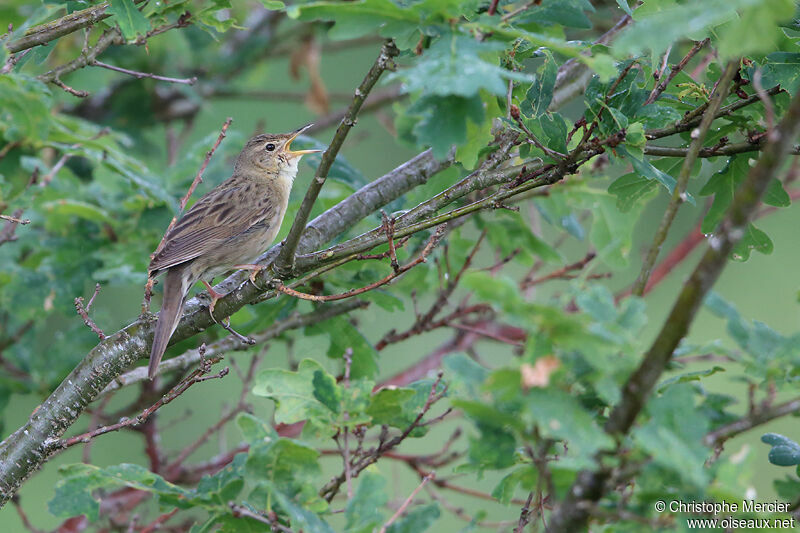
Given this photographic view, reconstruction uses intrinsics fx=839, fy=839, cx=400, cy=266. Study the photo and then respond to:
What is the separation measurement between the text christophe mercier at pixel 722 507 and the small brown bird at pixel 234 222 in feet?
7.38

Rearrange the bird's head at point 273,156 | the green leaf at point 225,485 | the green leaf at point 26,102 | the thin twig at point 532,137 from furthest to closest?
1. the bird's head at point 273,156
2. the green leaf at point 26,102
3. the thin twig at point 532,137
4. the green leaf at point 225,485

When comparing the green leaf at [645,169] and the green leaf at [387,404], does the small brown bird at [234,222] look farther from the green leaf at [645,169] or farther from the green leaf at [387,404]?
the green leaf at [645,169]

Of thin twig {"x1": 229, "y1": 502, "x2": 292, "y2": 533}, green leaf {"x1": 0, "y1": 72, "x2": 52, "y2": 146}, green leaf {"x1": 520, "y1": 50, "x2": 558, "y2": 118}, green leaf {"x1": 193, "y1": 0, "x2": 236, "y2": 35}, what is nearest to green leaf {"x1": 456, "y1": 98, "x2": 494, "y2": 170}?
green leaf {"x1": 520, "y1": 50, "x2": 558, "y2": 118}

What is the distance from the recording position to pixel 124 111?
19.8 feet

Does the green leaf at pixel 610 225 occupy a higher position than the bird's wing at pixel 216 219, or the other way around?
the bird's wing at pixel 216 219

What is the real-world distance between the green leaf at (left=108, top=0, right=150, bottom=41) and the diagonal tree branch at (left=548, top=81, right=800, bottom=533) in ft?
6.78

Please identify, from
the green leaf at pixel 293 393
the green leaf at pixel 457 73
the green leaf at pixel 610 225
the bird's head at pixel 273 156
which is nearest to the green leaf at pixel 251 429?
the green leaf at pixel 293 393

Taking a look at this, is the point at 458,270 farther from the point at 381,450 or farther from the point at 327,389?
the point at 327,389

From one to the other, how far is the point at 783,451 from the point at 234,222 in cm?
318

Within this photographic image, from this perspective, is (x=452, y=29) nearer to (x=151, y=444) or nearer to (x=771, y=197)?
(x=771, y=197)

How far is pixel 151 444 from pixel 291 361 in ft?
2.60

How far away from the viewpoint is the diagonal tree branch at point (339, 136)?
2.14 m

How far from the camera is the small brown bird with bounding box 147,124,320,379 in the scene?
4.07m

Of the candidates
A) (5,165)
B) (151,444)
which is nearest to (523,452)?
(151,444)
